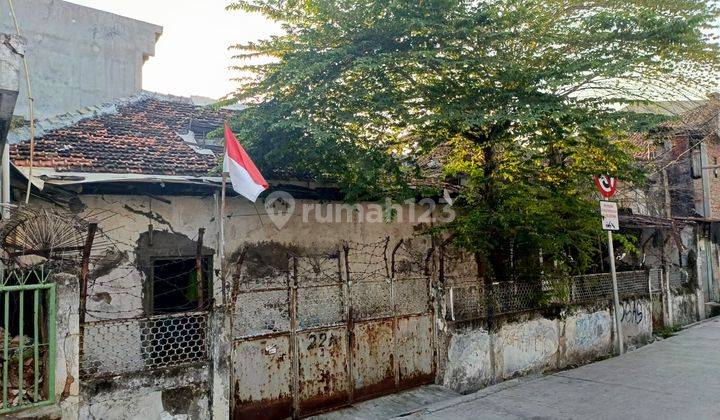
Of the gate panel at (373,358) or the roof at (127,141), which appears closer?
the gate panel at (373,358)

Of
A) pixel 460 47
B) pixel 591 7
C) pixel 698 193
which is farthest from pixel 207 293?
pixel 698 193

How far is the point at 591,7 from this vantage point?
918 cm

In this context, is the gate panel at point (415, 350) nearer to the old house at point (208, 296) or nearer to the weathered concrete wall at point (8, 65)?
the old house at point (208, 296)

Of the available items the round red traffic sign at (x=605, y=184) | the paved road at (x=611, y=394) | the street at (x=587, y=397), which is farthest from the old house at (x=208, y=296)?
the round red traffic sign at (x=605, y=184)

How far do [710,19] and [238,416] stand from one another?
29.6 ft

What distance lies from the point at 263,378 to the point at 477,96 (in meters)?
5.19

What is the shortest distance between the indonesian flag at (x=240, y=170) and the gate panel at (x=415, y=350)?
8.98 ft

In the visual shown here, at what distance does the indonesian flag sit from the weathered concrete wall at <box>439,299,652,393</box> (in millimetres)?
3458

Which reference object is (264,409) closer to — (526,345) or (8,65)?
(8,65)

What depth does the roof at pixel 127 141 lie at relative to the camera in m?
7.14

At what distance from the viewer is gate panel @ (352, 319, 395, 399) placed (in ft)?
20.8

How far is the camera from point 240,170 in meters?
5.68

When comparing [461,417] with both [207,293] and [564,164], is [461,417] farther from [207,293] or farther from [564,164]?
[564,164]

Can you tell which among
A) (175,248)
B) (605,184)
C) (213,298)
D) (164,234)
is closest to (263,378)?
(213,298)
